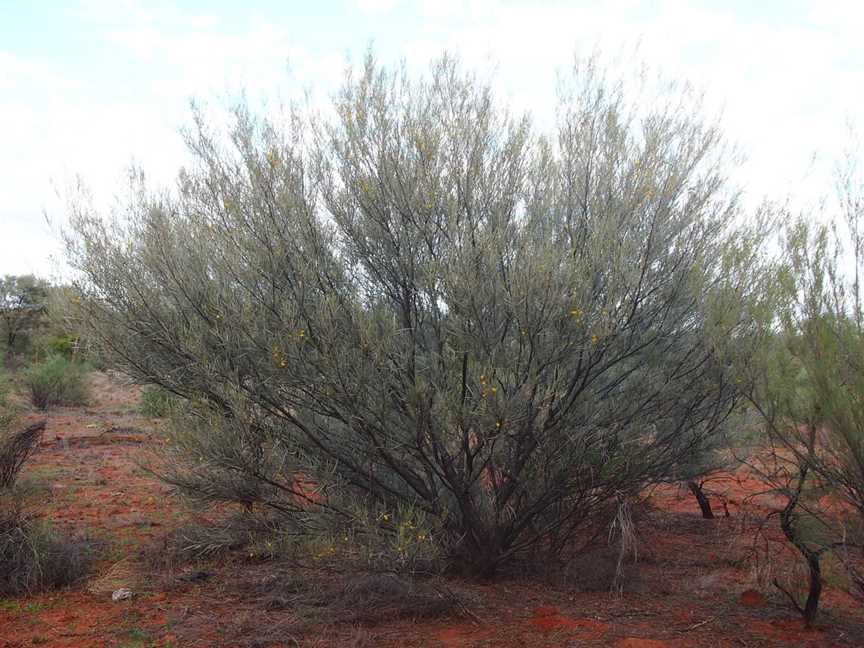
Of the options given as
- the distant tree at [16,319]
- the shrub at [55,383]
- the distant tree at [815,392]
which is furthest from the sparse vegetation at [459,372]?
the distant tree at [16,319]

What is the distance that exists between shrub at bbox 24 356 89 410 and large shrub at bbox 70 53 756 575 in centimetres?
1451

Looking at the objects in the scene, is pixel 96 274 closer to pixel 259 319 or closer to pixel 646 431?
pixel 259 319

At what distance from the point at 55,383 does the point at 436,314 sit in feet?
56.1

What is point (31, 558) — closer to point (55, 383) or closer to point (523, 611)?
point (523, 611)

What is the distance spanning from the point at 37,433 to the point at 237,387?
4153 mm

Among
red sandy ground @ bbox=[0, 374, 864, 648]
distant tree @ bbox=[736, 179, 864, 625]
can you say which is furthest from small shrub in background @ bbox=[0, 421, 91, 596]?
distant tree @ bbox=[736, 179, 864, 625]

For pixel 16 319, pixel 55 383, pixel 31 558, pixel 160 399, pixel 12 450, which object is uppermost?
pixel 16 319

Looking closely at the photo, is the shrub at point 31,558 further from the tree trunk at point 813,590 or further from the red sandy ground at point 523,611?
the tree trunk at point 813,590

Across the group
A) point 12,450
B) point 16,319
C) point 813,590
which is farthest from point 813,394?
point 16,319

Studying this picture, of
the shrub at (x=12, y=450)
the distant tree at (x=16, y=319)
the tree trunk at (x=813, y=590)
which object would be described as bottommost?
the tree trunk at (x=813, y=590)

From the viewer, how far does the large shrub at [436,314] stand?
19.1 feet

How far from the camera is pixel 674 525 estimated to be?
10.1 m

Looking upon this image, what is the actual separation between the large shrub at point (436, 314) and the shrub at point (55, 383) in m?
14.5

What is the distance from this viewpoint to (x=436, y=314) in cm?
630
